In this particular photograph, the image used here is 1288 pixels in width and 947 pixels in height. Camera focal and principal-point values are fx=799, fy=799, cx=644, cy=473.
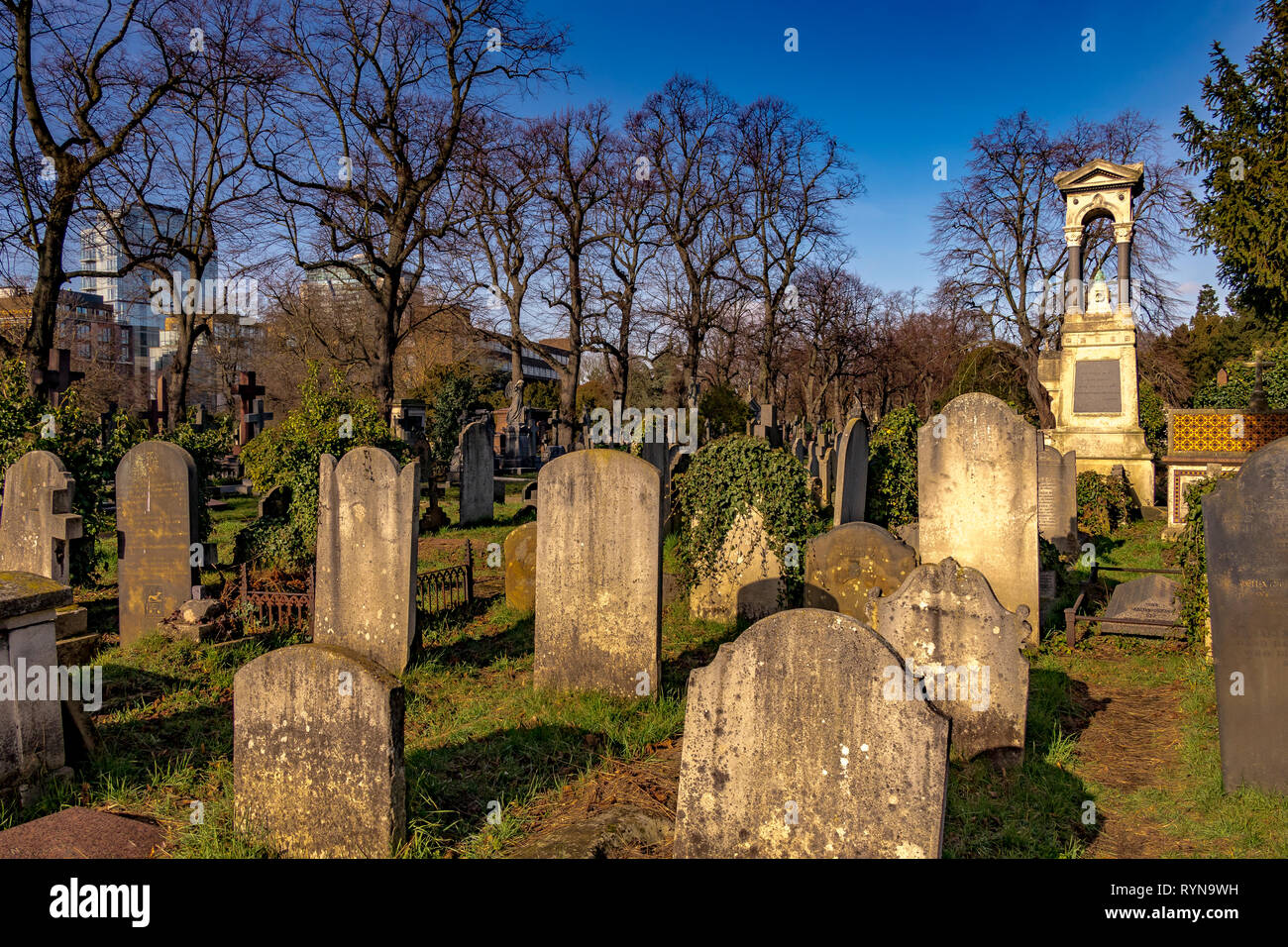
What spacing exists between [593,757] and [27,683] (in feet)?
10.7

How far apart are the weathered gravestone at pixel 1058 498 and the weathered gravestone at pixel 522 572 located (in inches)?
305

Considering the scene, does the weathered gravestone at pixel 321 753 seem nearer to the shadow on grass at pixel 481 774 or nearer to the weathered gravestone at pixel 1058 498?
the shadow on grass at pixel 481 774

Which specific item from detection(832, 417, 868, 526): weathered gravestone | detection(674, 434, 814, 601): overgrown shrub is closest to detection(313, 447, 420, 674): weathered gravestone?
detection(674, 434, 814, 601): overgrown shrub

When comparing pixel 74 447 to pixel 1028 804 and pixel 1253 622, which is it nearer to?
pixel 1028 804

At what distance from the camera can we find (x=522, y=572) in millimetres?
9250

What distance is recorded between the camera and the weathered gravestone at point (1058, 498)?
39.4ft

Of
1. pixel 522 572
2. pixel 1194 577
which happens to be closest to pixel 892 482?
pixel 1194 577

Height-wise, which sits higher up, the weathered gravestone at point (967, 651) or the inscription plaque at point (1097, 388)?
the inscription plaque at point (1097, 388)

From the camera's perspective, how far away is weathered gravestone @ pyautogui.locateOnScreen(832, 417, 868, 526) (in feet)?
36.6

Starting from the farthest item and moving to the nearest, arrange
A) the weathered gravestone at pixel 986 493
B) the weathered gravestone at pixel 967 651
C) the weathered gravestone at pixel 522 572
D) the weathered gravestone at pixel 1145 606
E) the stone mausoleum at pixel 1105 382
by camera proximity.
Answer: the stone mausoleum at pixel 1105 382 < the weathered gravestone at pixel 522 572 < the weathered gravestone at pixel 1145 606 < the weathered gravestone at pixel 986 493 < the weathered gravestone at pixel 967 651

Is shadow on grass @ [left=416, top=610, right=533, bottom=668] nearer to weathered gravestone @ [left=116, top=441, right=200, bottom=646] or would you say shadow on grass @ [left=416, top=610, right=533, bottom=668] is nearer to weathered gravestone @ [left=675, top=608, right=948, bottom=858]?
weathered gravestone @ [left=116, top=441, right=200, bottom=646]

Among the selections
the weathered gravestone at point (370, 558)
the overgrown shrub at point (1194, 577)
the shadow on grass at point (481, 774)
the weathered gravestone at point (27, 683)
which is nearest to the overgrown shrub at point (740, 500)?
the weathered gravestone at point (370, 558)

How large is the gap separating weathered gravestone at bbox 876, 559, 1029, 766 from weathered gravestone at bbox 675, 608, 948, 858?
206 centimetres
